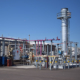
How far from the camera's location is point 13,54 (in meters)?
21.8

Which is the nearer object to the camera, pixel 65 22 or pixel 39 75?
pixel 39 75

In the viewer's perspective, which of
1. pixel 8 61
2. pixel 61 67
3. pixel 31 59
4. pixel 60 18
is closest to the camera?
pixel 61 67

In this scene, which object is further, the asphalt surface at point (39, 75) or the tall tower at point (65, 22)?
the tall tower at point (65, 22)

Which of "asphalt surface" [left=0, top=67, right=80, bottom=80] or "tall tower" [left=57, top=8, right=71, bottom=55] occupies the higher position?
"tall tower" [left=57, top=8, right=71, bottom=55]

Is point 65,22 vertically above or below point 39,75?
above

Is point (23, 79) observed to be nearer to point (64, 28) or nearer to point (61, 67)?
point (61, 67)

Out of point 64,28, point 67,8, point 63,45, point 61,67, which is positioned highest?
point 67,8

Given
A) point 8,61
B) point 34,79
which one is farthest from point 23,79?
point 8,61

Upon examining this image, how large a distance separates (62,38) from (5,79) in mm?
18514

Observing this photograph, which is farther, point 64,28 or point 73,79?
point 64,28

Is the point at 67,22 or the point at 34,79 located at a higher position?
the point at 67,22

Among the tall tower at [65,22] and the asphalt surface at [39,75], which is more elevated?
the tall tower at [65,22]

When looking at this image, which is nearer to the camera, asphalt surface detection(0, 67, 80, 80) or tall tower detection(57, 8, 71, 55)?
asphalt surface detection(0, 67, 80, 80)

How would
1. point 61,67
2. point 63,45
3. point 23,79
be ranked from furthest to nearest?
point 63,45 < point 61,67 < point 23,79
